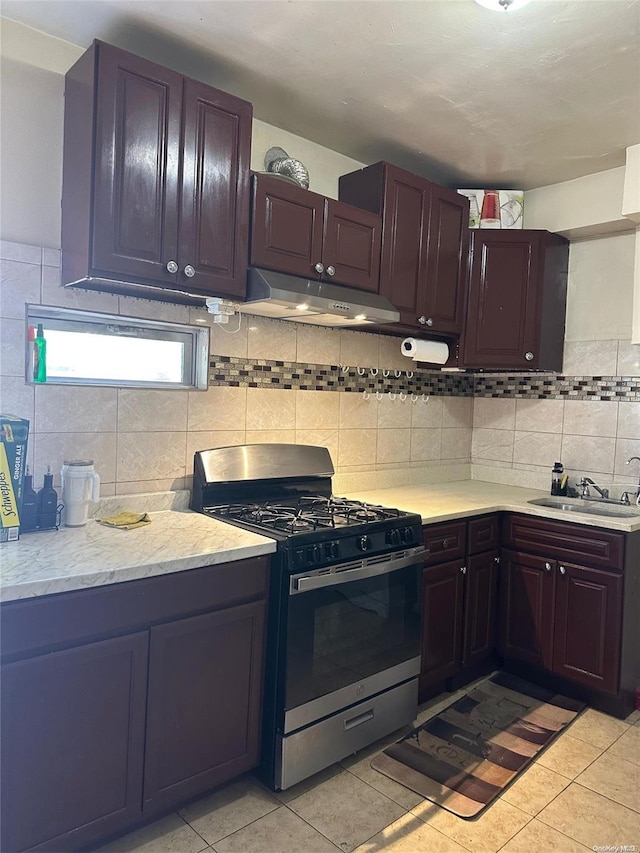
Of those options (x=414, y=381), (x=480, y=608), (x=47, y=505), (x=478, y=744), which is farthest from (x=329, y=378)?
(x=478, y=744)

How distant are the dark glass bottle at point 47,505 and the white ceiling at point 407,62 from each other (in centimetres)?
154

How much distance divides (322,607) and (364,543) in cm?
28

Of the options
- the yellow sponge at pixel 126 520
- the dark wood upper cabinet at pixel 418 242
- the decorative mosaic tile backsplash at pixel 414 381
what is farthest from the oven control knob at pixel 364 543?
the dark wood upper cabinet at pixel 418 242

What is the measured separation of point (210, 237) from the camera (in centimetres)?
216

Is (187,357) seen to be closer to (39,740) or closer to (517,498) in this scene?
(39,740)

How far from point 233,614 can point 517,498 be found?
1.84 meters

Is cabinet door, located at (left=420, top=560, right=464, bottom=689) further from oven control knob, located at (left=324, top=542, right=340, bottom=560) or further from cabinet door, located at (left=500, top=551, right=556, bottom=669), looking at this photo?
oven control knob, located at (left=324, top=542, right=340, bottom=560)

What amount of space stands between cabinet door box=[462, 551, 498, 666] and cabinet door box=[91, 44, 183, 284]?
1937 millimetres

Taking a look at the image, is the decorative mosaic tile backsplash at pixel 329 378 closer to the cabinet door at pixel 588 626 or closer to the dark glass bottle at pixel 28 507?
the dark glass bottle at pixel 28 507

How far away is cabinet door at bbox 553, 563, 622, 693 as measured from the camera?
2.67 meters

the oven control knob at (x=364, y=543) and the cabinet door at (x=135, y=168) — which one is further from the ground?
the cabinet door at (x=135, y=168)

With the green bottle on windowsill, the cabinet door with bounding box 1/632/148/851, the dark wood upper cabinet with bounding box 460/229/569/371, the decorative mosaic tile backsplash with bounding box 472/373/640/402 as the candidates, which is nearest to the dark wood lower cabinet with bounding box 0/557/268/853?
the cabinet door with bounding box 1/632/148/851

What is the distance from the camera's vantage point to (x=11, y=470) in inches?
72.6

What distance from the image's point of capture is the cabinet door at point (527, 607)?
2.88m
